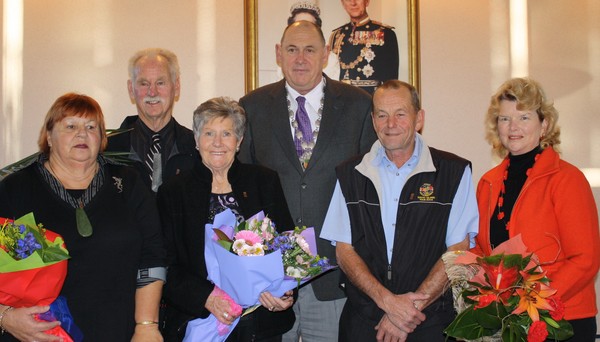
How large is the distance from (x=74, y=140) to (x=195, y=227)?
0.64 m

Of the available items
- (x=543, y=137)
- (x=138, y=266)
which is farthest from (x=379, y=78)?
(x=138, y=266)

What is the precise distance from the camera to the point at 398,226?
311 cm

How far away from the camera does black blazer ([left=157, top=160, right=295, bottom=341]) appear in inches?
118

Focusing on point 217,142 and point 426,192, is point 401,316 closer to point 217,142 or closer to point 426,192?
point 426,192

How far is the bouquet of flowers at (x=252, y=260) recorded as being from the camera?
8.89ft

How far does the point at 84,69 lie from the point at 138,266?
199 centimetres

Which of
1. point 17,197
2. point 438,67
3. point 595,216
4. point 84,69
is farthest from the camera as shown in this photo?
point 438,67

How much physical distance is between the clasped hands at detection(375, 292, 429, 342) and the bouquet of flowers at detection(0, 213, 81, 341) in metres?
1.39

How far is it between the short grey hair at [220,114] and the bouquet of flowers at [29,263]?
850 mm

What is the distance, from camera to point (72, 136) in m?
2.91

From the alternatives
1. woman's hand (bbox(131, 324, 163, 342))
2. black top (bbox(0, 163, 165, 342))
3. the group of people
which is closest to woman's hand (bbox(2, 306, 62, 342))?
the group of people

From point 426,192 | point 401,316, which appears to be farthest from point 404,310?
point 426,192

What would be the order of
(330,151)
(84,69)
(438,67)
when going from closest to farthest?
(330,151) < (84,69) < (438,67)

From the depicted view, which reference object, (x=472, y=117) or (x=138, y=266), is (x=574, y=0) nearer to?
(x=472, y=117)
